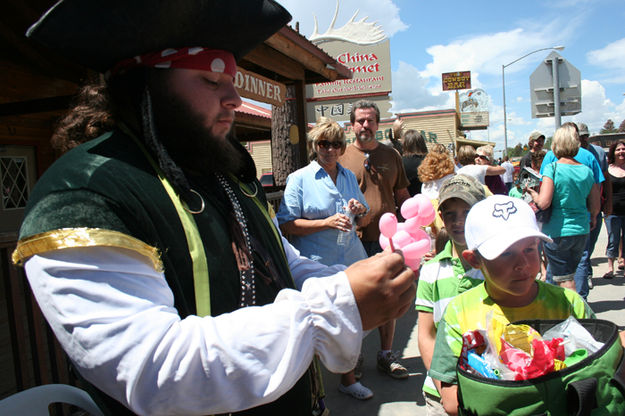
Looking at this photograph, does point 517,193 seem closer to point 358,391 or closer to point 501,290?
point 358,391

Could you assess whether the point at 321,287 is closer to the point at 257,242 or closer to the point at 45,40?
the point at 257,242

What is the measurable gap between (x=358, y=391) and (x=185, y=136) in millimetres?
2842

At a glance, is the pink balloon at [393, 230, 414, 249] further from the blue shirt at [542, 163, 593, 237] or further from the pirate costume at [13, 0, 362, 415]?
the blue shirt at [542, 163, 593, 237]

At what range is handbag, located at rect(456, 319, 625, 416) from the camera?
1.17 m

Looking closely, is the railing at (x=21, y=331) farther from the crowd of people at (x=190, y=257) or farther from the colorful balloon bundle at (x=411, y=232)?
the colorful balloon bundle at (x=411, y=232)

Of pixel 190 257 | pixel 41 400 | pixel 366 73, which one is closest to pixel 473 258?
pixel 190 257

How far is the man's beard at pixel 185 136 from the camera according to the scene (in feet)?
4.00

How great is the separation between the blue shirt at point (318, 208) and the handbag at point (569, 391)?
2157 millimetres

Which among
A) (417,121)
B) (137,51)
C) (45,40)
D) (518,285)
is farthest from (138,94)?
(417,121)

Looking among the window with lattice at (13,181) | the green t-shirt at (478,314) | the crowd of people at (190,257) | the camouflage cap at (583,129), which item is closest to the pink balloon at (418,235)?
the crowd of people at (190,257)

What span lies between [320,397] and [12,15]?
4838 millimetres

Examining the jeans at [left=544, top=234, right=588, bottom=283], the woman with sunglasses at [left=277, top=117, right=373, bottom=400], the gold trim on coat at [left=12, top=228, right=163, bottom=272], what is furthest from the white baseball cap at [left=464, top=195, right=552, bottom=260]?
the jeans at [left=544, top=234, right=588, bottom=283]

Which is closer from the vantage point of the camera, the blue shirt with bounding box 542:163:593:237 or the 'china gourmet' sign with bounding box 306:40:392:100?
the blue shirt with bounding box 542:163:593:237

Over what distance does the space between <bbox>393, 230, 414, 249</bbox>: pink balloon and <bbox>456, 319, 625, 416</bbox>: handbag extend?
470 mm
